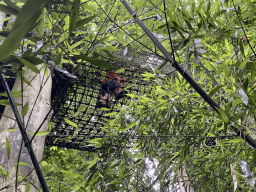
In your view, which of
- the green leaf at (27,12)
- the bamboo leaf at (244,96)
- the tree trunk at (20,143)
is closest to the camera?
the green leaf at (27,12)

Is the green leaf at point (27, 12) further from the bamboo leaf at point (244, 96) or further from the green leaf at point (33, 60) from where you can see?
the bamboo leaf at point (244, 96)

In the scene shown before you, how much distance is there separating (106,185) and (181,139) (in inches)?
15.6

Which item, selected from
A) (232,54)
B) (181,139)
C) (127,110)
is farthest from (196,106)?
(127,110)

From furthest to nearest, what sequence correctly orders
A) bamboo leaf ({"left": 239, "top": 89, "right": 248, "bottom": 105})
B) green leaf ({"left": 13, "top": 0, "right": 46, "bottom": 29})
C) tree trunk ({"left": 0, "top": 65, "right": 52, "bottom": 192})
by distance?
tree trunk ({"left": 0, "top": 65, "right": 52, "bottom": 192}) → bamboo leaf ({"left": 239, "top": 89, "right": 248, "bottom": 105}) → green leaf ({"left": 13, "top": 0, "right": 46, "bottom": 29})

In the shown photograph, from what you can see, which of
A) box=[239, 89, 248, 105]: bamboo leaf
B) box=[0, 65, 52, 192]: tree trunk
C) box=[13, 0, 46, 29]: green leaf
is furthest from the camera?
box=[0, 65, 52, 192]: tree trunk

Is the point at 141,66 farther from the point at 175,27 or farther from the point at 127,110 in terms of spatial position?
the point at 175,27

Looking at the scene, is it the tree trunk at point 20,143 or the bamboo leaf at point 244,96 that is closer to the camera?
the bamboo leaf at point 244,96

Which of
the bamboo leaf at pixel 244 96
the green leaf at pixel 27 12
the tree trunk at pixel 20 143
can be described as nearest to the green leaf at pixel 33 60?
the green leaf at pixel 27 12

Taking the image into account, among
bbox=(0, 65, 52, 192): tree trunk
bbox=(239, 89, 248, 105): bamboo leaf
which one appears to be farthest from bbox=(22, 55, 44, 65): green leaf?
bbox=(239, 89, 248, 105): bamboo leaf

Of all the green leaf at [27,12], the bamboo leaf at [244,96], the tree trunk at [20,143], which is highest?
the green leaf at [27,12]

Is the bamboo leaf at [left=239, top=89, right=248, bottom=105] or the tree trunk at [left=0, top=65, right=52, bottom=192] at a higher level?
the bamboo leaf at [left=239, top=89, right=248, bottom=105]

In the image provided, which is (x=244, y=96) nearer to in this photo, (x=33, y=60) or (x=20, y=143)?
(x=33, y=60)

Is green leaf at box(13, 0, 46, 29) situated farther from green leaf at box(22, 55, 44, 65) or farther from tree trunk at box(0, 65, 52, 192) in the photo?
tree trunk at box(0, 65, 52, 192)

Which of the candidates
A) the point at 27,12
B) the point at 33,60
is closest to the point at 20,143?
the point at 33,60
